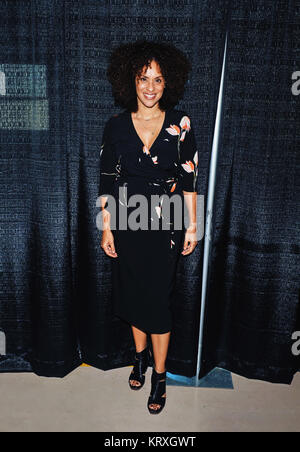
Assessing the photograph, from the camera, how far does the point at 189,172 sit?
1.75 meters

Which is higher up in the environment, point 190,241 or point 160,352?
point 190,241

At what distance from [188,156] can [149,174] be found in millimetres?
189

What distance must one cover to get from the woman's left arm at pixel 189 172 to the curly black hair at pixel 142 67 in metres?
0.13

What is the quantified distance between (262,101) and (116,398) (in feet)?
5.19

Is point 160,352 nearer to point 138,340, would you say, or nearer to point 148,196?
point 138,340

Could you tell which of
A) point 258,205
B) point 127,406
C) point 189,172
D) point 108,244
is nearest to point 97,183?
point 108,244

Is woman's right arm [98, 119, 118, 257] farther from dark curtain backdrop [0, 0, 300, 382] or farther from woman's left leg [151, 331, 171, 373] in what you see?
woman's left leg [151, 331, 171, 373]

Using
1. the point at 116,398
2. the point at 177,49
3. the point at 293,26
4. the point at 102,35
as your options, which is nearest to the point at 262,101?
the point at 293,26

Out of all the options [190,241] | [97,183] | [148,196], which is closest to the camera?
[148,196]

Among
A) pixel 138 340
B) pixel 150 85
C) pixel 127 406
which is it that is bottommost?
pixel 127 406

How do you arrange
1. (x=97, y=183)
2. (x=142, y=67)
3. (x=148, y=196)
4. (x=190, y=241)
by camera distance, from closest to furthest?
(x=142, y=67)
(x=148, y=196)
(x=190, y=241)
(x=97, y=183)

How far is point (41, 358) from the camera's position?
83.4 inches

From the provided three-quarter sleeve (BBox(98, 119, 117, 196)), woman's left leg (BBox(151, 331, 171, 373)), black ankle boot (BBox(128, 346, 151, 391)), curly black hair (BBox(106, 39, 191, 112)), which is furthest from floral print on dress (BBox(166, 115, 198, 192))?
black ankle boot (BBox(128, 346, 151, 391))

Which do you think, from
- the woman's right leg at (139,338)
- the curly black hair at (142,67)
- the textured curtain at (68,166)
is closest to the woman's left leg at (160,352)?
the woman's right leg at (139,338)
